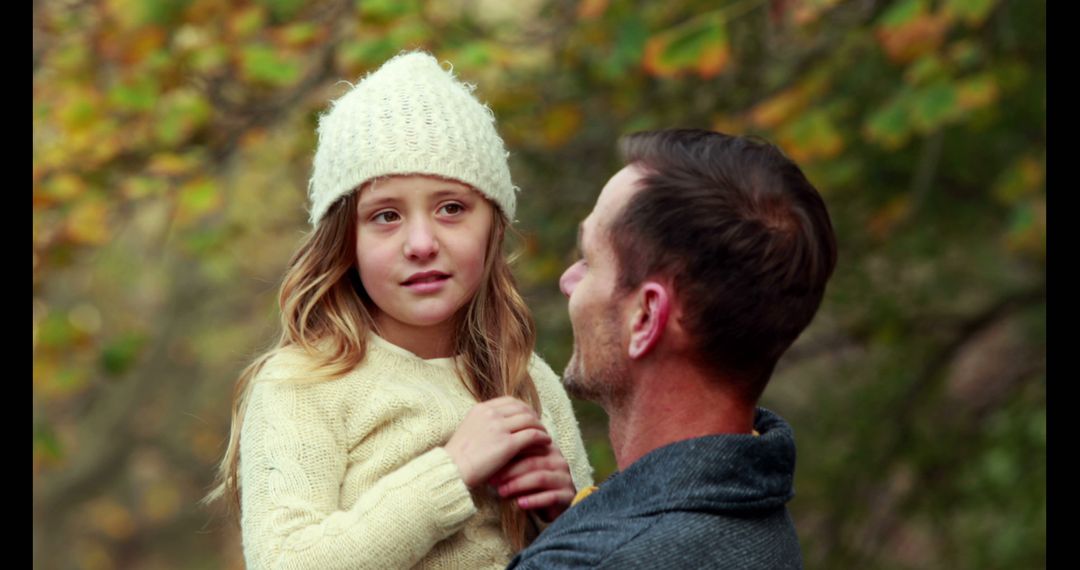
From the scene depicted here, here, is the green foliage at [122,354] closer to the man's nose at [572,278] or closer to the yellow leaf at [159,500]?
the man's nose at [572,278]

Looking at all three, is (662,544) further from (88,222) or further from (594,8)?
(88,222)

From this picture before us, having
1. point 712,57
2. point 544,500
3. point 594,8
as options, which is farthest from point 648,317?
point 594,8

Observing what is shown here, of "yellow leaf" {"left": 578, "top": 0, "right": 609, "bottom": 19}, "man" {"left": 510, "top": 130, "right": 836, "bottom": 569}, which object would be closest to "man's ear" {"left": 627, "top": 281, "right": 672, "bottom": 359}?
"man" {"left": 510, "top": 130, "right": 836, "bottom": 569}

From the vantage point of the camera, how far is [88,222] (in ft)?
20.4

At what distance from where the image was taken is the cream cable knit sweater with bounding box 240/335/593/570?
2.51 m

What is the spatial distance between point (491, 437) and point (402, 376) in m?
0.27

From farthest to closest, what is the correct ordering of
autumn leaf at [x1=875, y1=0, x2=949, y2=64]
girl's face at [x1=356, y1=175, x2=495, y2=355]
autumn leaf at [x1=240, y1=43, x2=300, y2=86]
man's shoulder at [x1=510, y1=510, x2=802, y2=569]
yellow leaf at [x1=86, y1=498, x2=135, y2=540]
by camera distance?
yellow leaf at [x1=86, y1=498, x2=135, y2=540] → autumn leaf at [x1=240, y1=43, x2=300, y2=86] → autumn leaf at [x1=875, y1=0, x2=949, y2=64] → girl's face at [x1=356, y1=175, x2=495, y2=355] → man's shoulder at [x1=510, y1=510, x2=802, y2=569]

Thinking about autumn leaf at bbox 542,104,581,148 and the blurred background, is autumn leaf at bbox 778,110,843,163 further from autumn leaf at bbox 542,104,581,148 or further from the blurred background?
autumn leaf at bbox 542,104,581,148

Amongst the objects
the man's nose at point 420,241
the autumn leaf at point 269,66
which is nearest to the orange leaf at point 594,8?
the autumn leaf at point 269,66

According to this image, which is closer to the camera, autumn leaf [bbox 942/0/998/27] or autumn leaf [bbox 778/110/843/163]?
autumn leaf [bbox 942/0/998/27]

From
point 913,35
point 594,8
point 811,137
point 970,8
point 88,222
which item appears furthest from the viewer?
point 88,222

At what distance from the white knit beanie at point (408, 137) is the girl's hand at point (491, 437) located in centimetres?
46

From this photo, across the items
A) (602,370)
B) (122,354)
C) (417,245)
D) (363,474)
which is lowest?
(363,474)

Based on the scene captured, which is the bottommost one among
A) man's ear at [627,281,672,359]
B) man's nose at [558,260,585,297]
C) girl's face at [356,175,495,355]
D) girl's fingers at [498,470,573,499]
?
girl's fingers at [498,470,573,499]
